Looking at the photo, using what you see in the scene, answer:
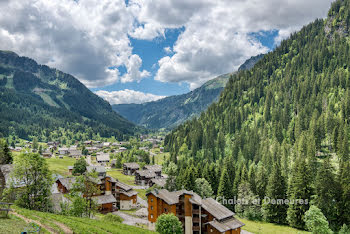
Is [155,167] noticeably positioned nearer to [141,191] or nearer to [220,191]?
[141,191]

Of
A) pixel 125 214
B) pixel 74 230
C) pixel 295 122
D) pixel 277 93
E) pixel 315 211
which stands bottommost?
pixel 125 214

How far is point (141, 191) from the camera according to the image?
120m

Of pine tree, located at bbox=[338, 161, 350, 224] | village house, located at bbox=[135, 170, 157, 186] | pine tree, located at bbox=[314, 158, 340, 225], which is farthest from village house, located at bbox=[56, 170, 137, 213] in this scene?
pine tree, located at bbox=[338, 161, 350, 224]

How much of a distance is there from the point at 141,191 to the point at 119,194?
2581 cm

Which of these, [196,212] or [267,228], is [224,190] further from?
[196,212]

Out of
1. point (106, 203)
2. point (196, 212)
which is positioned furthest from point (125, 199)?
point (196, 212)

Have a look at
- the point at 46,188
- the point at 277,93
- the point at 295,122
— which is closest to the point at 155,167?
the point at 295,122

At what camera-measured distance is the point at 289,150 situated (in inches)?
5448

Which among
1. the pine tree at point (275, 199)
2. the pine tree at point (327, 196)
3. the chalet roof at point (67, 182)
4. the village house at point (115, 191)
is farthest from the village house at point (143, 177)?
the pine tree at point (327, 196)

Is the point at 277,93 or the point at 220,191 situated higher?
the point at 277,93

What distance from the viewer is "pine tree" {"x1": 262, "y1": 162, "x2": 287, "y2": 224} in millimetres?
83938

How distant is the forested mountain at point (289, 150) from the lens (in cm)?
7869

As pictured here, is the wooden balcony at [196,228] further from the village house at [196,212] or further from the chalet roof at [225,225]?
the chalet roof at [225,225]

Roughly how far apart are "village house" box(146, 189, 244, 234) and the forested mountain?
2750 centimetres
